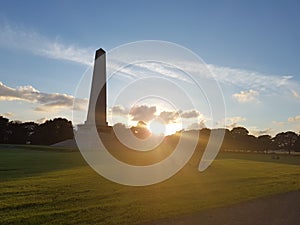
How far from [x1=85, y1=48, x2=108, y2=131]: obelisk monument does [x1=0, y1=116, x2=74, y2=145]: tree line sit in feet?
91.1

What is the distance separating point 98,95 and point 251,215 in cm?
3777

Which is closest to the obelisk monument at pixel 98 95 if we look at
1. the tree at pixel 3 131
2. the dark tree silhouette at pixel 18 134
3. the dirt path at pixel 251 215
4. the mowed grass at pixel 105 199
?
the mowed grass at pixel 105 199

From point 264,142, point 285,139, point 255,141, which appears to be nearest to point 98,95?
point 255,141

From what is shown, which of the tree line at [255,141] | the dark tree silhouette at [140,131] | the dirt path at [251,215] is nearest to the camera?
the dirt path at [251,215]

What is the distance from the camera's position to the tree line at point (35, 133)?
7344cm

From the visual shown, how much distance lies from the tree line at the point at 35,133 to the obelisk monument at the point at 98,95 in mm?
27766

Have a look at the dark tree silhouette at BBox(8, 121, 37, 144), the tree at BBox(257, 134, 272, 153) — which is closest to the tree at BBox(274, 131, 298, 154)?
the tree at BBox(257, 134, 272, 153)

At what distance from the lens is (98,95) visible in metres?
45.3

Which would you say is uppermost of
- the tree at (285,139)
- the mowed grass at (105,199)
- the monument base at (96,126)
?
the tree at (285,139)

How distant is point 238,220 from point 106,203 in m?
3.95

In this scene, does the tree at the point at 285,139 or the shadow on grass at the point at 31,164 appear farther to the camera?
the tree at the point at 285,139

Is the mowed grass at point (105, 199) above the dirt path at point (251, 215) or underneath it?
above

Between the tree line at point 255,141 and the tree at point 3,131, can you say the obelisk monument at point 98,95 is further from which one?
the tree line at point 255,141

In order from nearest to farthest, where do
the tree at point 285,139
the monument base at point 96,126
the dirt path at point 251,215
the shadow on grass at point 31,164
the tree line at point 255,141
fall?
the dirt path at point 251,215 → the shadow on grass at point 31,164 → the monument base at point 96,126 → the tree line at point 255,141 → the tree at point 285,139
